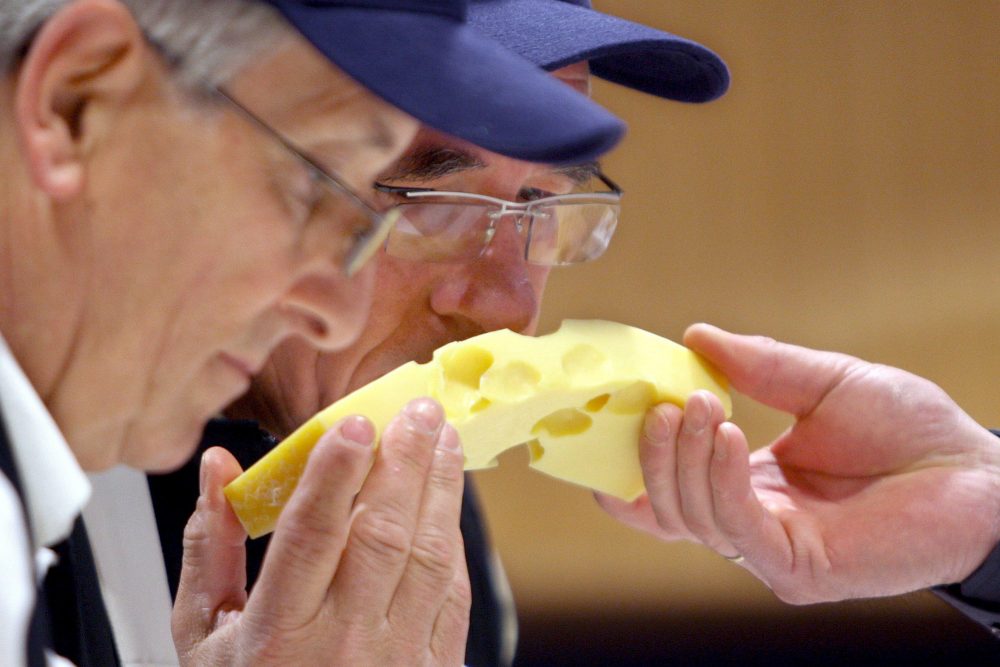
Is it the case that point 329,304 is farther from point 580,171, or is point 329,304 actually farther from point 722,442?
point 580,171

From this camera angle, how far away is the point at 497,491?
250 centimetres

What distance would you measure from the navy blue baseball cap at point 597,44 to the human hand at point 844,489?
291mm

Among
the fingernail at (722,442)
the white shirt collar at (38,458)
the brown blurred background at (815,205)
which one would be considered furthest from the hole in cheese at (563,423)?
the brown blurred background at (815,205)

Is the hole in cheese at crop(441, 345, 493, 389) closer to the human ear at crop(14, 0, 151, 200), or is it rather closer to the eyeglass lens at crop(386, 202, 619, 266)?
the eyeglass lens at crop(386, 202, 619, 266)

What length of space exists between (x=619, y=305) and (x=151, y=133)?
179cm

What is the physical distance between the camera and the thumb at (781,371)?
1.12m

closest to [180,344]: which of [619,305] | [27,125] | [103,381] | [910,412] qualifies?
[103,381]

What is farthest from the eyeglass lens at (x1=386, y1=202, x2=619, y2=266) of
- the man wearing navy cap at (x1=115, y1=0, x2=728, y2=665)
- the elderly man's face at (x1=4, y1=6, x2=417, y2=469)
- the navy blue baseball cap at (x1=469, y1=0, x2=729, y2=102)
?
the elderly man's face at (x1=4, y1=6, x2=417, y2=469)

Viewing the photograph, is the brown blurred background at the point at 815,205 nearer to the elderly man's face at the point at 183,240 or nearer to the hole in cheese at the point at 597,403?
the hole in cheese at the point at 597,403

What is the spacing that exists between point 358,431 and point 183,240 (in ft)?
0.54

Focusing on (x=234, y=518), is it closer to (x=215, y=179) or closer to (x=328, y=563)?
(x=328, y=563)

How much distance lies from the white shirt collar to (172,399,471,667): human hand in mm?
148

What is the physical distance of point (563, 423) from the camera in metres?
0.99

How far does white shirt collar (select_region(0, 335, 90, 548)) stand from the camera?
23.3 inches
